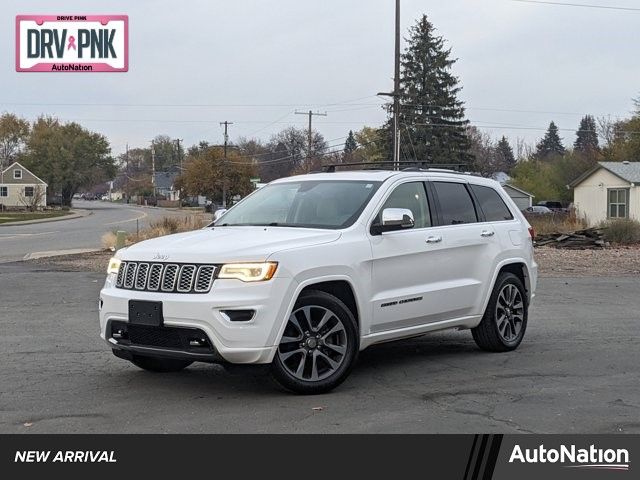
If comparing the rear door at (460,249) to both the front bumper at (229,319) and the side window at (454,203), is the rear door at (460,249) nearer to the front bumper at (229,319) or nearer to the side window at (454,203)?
the side window at (454,203)

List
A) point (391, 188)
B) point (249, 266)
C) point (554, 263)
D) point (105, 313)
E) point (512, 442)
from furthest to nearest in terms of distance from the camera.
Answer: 1. point (554, 263)
2. point (391, 188)
3. point (105, 313)
4. point (249, 266)
5. point (512, 442)

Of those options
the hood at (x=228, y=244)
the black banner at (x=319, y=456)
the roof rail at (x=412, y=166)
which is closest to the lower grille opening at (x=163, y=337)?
the hood at (x=228, y=244)

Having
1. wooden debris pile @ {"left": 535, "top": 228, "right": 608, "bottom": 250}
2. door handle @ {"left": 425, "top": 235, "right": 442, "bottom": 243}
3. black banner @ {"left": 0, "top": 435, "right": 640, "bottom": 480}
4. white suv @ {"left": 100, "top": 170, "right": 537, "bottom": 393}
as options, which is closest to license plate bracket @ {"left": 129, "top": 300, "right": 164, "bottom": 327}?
white suv @ {"left": 100, "top": 170, "right": 537, "bottom": 393}

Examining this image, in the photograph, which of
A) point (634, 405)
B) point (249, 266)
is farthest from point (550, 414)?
point (249, 266)

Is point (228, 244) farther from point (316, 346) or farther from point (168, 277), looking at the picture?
point (316, 346)

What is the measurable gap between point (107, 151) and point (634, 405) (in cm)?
11418

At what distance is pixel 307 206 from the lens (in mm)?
7520

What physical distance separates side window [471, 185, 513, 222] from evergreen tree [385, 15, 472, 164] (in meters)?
58.4

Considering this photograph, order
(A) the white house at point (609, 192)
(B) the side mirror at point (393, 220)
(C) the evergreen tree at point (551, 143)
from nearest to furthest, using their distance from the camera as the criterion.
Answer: (B) the side mirror at point (393, 220)
(A) the white house at point (609, 192)
(C) the evergreen tree at point (551, 143)

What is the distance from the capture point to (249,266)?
20.3 feet

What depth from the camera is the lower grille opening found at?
20.3 ft

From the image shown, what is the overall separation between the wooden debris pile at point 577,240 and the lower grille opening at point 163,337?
71.3 feet

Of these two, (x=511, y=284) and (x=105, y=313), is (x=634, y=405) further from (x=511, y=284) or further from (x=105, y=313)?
(x=105, y=313)

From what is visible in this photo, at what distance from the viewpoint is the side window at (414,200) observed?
766cm
